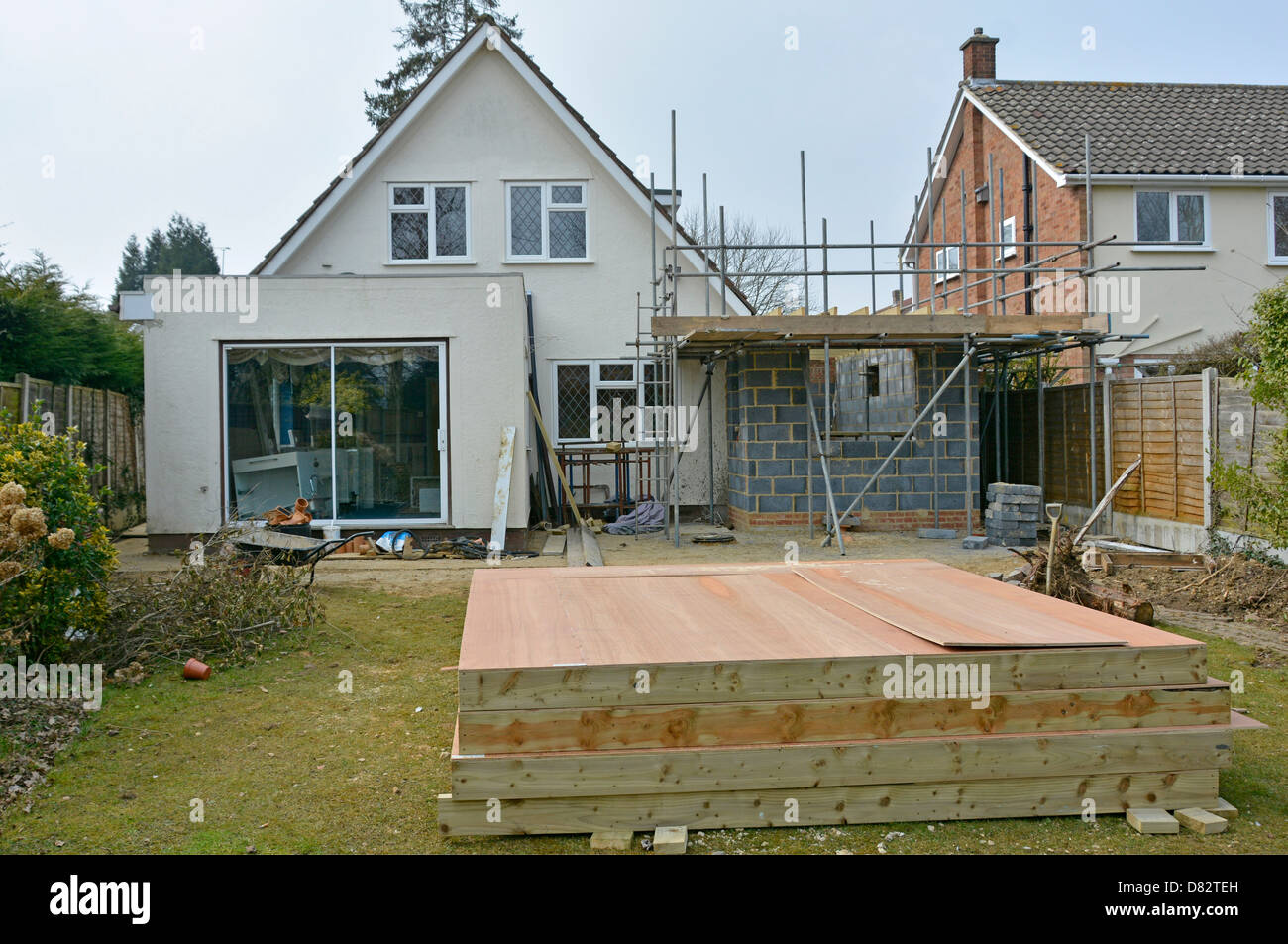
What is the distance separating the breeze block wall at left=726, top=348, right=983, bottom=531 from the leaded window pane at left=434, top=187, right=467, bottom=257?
565 cm

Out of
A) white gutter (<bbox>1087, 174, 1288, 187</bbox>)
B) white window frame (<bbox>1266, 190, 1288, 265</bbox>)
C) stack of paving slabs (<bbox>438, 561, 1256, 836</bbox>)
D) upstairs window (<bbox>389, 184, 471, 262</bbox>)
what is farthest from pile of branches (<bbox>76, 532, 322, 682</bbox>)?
white window frame (<bbox>1266, 190, 1288, 265</bbox>)

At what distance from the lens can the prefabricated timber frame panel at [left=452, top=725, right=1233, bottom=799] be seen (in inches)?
172

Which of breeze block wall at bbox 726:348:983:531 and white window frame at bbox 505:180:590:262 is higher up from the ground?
white window frame at bbox 505:180:590:262

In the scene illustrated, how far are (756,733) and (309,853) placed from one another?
6.15 ft

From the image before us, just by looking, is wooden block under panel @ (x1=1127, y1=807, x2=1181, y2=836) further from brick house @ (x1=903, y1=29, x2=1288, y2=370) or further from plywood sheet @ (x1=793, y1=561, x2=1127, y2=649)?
brick house @ (x1=903, y1=29, x2=1288, y2=370)

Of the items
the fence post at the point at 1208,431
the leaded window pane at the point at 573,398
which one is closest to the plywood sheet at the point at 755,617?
the fence post at the point at 1208,431

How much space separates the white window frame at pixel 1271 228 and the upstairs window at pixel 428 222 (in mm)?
14642

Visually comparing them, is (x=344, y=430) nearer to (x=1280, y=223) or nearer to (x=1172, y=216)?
(x=1172, y=216)

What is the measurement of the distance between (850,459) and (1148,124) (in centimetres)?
1147

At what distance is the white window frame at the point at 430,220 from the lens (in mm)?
17516

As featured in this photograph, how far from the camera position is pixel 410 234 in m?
17.7

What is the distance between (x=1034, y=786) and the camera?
15.0ft

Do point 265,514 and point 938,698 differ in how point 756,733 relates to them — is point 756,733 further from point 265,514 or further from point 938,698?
point 265,514
